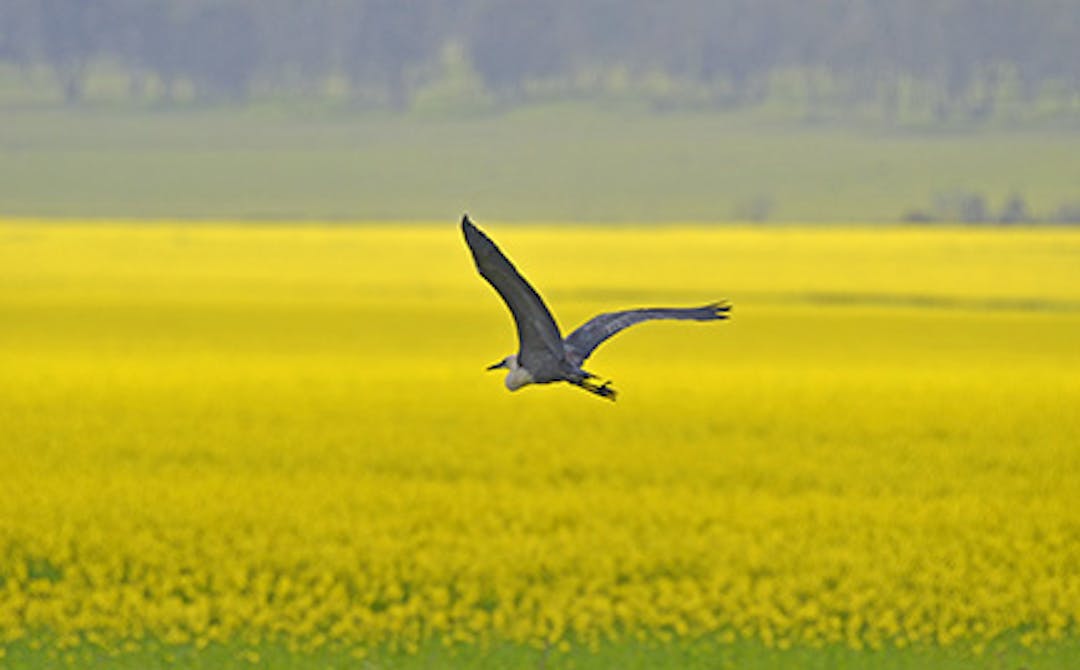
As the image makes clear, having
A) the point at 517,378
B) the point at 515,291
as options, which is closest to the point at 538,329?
the point at 517,378

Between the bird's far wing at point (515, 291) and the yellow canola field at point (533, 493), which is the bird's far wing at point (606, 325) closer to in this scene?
the bird's far wing at point (515, 291)

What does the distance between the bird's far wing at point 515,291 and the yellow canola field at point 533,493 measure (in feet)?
28.5

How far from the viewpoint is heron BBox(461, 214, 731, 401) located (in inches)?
371

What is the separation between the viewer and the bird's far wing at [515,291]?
9352 mm

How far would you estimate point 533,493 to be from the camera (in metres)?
26.3

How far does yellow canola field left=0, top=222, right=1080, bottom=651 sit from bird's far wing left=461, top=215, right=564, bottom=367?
868 centimetres

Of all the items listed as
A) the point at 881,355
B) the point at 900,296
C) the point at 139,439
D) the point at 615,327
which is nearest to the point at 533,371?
the point at 615,327

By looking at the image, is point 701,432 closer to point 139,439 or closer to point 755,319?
point 139,439

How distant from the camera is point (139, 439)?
3234 centimetres

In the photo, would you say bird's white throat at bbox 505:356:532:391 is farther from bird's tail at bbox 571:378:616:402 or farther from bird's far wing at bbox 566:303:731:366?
bird's far wing at bbox 566:303:731:366

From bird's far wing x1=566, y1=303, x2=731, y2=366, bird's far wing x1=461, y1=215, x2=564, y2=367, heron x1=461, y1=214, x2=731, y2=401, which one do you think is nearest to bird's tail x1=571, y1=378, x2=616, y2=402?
heron x1=461, y1=214, x2=731, y2=401

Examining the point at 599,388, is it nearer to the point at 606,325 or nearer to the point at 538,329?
the point at 538,329

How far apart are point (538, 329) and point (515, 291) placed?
1.85 feet

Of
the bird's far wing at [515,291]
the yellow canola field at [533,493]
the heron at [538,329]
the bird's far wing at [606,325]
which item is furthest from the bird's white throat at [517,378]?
the yellow canola field at [533,493]
